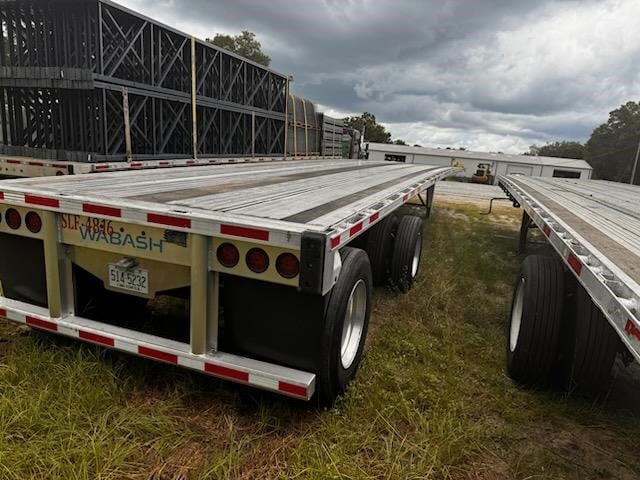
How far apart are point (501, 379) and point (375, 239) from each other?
75.3 inches

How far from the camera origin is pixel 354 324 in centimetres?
305

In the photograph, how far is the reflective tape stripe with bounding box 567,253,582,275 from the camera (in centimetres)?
236

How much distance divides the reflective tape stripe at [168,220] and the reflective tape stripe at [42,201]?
26.8 inches

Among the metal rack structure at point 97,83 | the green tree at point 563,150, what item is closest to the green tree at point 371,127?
the green tree at point 563,150

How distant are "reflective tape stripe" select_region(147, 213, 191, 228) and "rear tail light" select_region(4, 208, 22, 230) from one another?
1.09 metres

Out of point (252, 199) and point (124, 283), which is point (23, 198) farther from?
point (252, 199)

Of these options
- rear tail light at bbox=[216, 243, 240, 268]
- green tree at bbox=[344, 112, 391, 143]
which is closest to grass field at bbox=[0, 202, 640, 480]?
rear tail light at bbox=[216, 243, 240, 268]

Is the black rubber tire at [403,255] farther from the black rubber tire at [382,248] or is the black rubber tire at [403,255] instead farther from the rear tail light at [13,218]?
the rear tail light at [13,218]

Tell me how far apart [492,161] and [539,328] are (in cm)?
4515

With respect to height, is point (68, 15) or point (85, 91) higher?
point (68, 15)

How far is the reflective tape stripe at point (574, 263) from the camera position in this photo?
2359mm

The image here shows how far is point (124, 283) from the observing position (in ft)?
8.86

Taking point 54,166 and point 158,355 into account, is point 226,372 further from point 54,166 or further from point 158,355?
point 54,166

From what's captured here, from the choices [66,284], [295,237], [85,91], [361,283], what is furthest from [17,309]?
[85,91]
